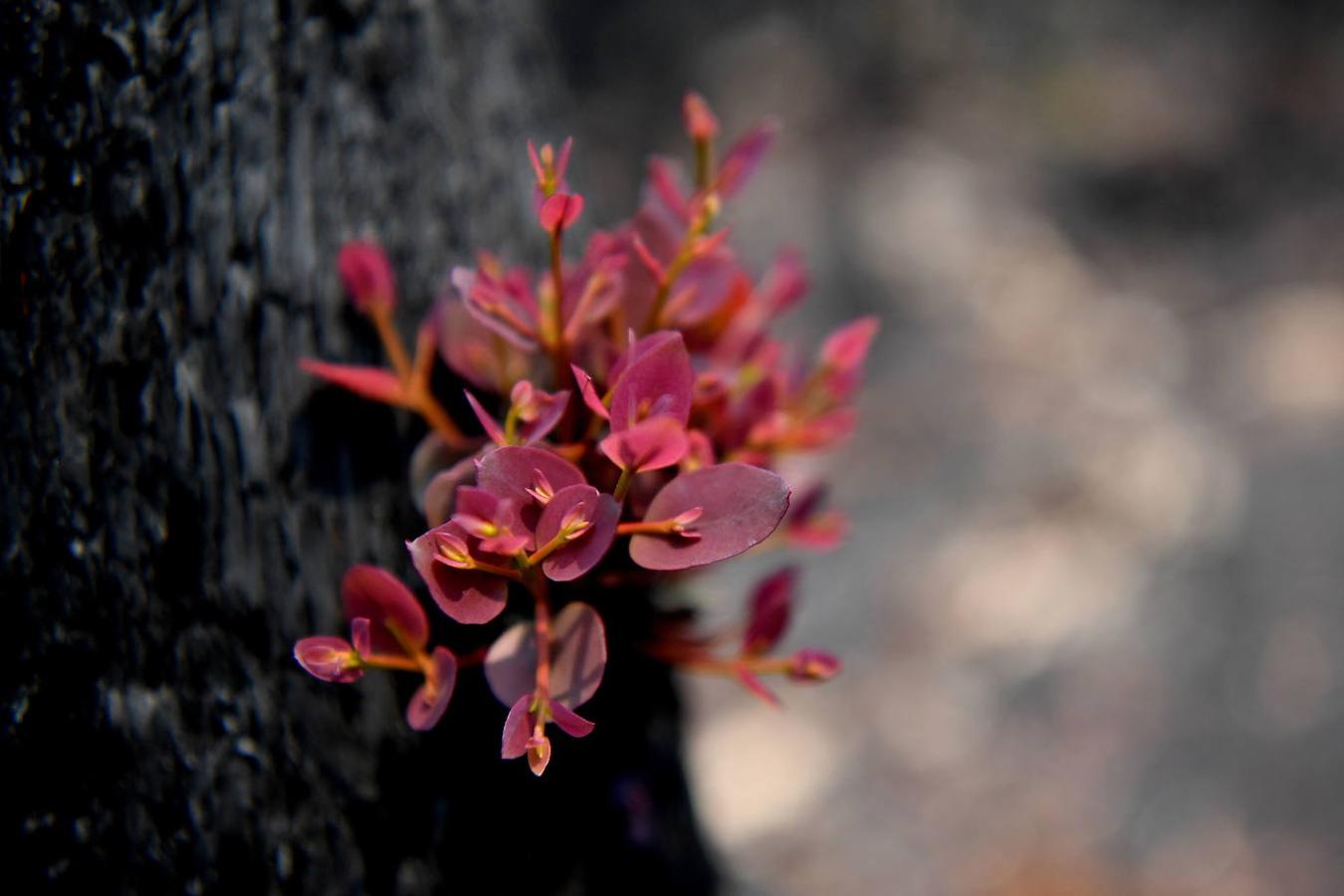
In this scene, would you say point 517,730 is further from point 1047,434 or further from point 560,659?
point 1047,434

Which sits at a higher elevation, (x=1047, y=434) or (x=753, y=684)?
(x=753, y=684)

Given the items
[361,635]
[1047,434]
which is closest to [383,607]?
[361,635]

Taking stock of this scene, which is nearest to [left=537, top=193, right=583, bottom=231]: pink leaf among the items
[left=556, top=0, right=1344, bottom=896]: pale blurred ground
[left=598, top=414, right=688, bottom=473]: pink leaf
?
[left=598, top=414, right=688, bottom=473]: pink leaf

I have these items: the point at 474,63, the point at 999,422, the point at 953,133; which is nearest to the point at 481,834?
the point at 474,63

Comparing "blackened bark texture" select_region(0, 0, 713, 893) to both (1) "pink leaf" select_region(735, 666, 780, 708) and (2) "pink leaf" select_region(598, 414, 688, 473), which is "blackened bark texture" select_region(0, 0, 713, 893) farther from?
(2) "pink leaf" select_region(598, 414, 688, 473)

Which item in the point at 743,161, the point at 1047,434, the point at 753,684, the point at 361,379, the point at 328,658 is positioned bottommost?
the point at 1047,434

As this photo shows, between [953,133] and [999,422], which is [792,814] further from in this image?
[953,133]
